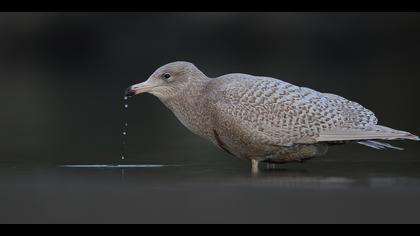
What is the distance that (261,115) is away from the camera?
15641 mm

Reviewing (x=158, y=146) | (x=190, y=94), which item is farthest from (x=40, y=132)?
(x=190, y=94)

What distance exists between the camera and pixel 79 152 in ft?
59.8

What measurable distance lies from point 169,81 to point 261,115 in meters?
1.20

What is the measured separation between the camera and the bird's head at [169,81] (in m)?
15.9

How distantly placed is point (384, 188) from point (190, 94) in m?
2.85

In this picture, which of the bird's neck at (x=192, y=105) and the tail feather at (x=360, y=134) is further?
the bird's neck at (x=192, y=105)

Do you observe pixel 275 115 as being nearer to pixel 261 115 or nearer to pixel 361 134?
pixel 261 115

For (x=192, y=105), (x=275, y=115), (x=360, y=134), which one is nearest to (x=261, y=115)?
(x=275, y=115)

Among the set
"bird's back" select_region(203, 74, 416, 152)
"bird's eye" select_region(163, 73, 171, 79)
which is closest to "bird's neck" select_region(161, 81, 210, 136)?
"bird's back" select_region(203, 74, 416, 152)

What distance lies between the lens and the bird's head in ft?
52.3

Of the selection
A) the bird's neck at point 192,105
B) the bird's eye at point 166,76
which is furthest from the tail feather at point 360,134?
the bird's eye at point 166,76

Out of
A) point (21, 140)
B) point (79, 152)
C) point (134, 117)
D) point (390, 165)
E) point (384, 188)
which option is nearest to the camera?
point (384, 188)

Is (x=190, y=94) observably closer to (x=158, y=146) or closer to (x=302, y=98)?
(x=302, y=98)

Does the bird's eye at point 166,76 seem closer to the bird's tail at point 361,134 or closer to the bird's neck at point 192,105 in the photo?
the bird's neck at point 192,105
